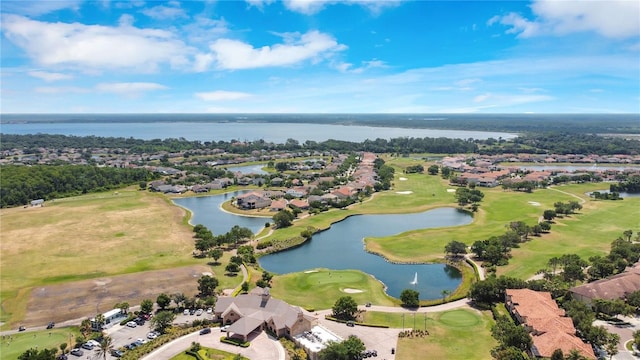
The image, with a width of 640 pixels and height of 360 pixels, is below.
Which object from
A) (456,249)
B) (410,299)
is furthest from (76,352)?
(456,249)

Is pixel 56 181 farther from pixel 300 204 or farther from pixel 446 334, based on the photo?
pixel 446 334

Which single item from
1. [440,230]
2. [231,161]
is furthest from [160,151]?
[440,230]

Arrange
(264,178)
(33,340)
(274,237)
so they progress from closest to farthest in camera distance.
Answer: (33,340) < (274,237) < (264,178)

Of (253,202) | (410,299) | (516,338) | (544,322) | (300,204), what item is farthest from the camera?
(253,202)

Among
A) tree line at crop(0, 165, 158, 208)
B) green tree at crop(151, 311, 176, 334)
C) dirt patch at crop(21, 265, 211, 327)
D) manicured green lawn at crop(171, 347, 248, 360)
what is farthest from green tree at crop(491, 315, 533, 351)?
tree line at crop(0, 165, 158, 208)

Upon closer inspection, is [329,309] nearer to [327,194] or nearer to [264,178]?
[327,194]

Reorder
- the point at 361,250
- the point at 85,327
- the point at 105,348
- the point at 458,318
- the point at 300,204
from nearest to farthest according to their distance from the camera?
the point at 105,348, the point at 85,327, the point at 458,318, the point at 361,250, the point at 300,204

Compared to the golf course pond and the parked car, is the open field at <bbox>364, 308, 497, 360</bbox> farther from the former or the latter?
the parked car
